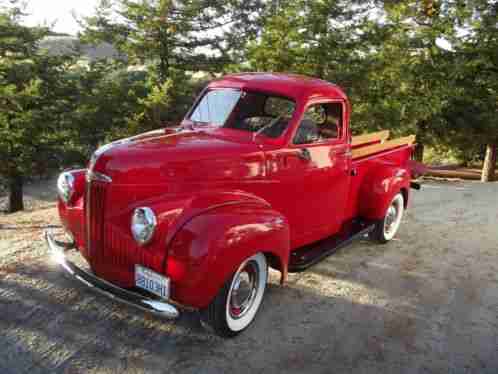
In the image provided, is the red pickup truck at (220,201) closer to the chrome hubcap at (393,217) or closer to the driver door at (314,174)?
the driver door at (314,174)

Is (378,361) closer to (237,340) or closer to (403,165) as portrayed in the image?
(237,340)

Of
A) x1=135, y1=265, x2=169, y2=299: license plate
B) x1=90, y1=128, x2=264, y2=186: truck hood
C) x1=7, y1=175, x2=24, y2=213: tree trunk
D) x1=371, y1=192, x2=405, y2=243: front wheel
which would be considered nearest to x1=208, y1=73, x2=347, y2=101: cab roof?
x1=90, y1=128, x2=264, y2=186: truck hood

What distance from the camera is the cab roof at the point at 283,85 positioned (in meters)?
4.44

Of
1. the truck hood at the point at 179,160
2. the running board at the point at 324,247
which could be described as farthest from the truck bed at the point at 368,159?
the truck hood at the point at 179,160

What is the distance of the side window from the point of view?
4.41 m

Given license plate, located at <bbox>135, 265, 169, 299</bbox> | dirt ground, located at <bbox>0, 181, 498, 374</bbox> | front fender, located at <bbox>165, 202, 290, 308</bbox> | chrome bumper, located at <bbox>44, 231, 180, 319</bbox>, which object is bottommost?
dirt ground, located at <bbox>0, 181, 498, 374</bbox>

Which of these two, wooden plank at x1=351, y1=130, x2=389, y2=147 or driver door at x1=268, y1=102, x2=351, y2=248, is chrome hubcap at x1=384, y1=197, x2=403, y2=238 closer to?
wooden plank at x1=351, y1=130, x2=389, y2=147

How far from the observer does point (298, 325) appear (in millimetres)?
3754

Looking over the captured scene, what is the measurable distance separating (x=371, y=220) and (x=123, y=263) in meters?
3.33

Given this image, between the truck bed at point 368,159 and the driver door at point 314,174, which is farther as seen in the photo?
the truck bed at point 368,159

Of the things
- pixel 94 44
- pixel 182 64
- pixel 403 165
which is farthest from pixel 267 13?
pixel 403 165

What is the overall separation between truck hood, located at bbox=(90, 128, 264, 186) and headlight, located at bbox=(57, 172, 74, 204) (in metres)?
0.62

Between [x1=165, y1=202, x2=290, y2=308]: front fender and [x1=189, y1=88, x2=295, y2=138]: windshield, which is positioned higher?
[x1=189, y1=88, x2=295, y2=138]: windshield

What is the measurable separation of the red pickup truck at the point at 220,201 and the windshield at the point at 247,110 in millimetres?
12
